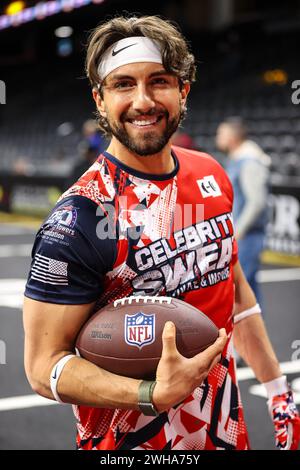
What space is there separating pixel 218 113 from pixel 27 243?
9659 millimetres

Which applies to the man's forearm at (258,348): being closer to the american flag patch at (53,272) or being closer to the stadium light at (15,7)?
the american flag patch at (53,272)

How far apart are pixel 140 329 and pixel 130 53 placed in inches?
32.8

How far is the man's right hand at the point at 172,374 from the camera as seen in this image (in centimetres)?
203

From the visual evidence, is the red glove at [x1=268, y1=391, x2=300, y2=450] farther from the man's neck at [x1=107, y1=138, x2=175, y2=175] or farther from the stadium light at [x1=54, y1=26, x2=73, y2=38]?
the stadium light at [x1=54, y1=26, x2=73, y2=38]

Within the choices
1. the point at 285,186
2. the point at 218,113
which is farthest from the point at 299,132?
the point at 285,186

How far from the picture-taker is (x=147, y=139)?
233 cm

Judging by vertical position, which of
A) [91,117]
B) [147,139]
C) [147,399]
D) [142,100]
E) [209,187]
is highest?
[91,117]

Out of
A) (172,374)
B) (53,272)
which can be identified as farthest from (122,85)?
(172,374)

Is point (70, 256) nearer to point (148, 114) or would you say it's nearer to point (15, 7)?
point (148, 114)

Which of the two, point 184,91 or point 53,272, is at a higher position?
point 184,91

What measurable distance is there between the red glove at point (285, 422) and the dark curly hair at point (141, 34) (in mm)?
1187

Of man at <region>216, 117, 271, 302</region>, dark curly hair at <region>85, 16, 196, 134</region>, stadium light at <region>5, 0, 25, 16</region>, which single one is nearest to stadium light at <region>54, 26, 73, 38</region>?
stadium light at <region>5, 0, 25, 16</region>

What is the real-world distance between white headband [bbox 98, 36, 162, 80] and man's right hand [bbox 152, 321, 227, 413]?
0.82 m
